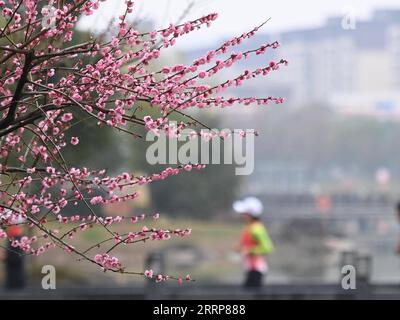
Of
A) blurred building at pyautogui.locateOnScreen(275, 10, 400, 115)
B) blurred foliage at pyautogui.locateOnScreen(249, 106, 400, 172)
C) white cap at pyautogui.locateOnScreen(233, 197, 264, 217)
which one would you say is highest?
blurred building at pyautogui.locateOnScreen(275, 10, 400, 115)

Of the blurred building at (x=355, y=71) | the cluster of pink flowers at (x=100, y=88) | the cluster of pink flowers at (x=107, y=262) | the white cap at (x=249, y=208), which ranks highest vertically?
the blurred building at (x=355, y=71)

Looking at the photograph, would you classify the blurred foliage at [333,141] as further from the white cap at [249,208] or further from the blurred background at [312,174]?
the white cap at [249,208]

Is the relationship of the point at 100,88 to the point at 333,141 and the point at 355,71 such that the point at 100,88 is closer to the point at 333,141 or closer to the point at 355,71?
the point at 333,141

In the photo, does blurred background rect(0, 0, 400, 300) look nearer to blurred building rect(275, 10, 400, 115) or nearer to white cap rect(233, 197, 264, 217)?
blurred building rect(275, 10, 400, 115)

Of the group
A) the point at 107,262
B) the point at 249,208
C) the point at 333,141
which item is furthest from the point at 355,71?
the point at 107,262

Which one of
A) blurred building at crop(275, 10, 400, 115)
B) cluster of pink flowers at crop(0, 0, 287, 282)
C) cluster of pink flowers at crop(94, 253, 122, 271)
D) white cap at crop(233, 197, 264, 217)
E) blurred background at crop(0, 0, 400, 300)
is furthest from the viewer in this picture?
blurred building at crop(275, 10, 400, 115)

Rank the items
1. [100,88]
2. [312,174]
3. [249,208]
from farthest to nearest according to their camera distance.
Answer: [312,174] < [249,208] < [100,88]

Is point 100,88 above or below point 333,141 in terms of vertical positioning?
below

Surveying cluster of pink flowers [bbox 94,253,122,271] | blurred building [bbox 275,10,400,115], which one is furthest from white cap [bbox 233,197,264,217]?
blurred building [bbox 275,10,400,115]

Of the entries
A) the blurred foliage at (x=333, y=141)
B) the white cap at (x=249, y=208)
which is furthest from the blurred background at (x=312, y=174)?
the white cap at (x=249, y=208)

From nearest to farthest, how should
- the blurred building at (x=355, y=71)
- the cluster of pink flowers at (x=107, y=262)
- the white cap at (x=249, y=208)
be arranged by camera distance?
1. the cluster of pink flowers at (x=107, y=262)
2. the white cap at (x=249, y=208)
3. the blurred building at (x=355, y=71)

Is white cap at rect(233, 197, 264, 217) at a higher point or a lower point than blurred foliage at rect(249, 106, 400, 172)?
lower
